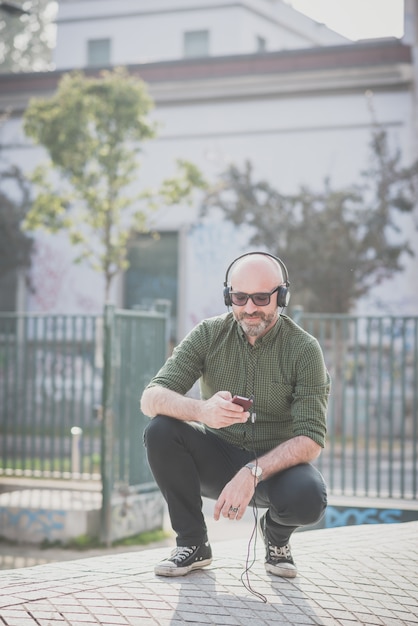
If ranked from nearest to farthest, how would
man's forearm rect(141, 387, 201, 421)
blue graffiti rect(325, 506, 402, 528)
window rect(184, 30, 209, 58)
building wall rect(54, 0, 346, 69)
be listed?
man's forearm rect(141, 387, 201, 421) < blue graffiti rect(325, 506, 402, 528) < building wall rect(54, 0, 346, 69) < window rect(184, 30, 209, 58)

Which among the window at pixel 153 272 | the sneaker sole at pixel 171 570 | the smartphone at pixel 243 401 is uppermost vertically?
the window at pixel 153 272

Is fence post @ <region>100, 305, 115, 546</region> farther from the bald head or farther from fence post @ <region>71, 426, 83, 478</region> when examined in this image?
the bald head

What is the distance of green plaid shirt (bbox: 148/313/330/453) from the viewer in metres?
5.01

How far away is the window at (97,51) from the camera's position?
3391 centimetres

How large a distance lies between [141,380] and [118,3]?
2585cm

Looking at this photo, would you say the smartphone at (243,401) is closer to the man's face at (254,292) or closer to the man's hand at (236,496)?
the man's hand at (236,496)

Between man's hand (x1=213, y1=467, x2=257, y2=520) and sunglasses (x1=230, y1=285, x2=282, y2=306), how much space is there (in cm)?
83

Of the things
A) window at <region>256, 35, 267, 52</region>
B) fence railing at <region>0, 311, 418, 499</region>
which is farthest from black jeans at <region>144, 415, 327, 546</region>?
window at <region>256, 35, 267, 52</region>

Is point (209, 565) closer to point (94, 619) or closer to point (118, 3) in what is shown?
point (94, 619)

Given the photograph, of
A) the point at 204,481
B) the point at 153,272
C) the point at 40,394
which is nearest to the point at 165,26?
the point at 153,272

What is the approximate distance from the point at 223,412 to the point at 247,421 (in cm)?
56

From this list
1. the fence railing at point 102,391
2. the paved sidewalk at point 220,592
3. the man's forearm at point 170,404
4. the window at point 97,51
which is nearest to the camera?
the paved sidewalk at point 220,592

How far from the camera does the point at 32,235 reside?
79.7 ft

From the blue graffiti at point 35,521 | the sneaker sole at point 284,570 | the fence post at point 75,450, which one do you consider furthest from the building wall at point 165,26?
the sneaker sole at point 284,570
